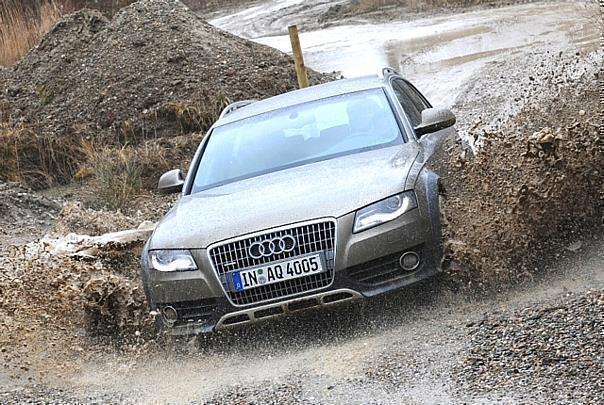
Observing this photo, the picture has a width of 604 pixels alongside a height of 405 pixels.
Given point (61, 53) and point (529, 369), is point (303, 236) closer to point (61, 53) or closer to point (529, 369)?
point (529, 369)

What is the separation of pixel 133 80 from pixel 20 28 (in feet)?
31.9

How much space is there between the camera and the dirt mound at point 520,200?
7270 mm

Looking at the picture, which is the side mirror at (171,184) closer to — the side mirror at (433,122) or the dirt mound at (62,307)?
the dirt mound at (62,307)

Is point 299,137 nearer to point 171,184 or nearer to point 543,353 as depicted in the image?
point 171,184

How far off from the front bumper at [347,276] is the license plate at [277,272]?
0.39ft

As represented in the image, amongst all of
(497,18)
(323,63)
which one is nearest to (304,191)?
(323,63)

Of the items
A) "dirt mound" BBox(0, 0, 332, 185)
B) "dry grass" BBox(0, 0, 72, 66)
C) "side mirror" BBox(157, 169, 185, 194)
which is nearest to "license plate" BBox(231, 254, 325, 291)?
"side mirror" BBox(157, 169, 185, 194)

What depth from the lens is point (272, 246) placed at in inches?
270

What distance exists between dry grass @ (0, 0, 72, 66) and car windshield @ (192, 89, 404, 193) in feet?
55.0

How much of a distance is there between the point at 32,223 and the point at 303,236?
6.93 metres

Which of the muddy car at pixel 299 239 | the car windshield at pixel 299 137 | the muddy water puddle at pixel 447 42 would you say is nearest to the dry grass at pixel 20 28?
the muddy water puddle at pixel 447 42

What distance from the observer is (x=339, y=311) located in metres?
7.16

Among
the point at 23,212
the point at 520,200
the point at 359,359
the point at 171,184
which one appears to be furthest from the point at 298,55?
the point at 359,359

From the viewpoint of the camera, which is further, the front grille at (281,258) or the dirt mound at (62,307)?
the dirt mound at (62,307)
